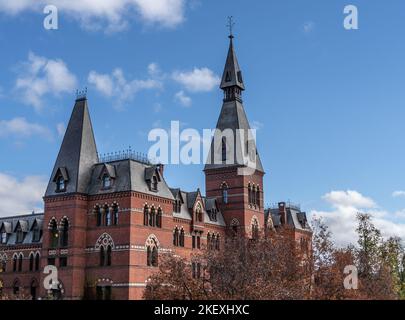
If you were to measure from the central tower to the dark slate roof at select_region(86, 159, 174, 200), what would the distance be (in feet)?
48.8

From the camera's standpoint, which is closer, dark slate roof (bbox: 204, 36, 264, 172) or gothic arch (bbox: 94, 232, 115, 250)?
gothic arch (bbox: 94, 232, 115, 250)

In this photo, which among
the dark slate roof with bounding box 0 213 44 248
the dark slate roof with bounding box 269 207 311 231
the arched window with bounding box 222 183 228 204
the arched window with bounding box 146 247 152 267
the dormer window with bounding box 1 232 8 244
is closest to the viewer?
the arched window with bounding box 146 247 152 267

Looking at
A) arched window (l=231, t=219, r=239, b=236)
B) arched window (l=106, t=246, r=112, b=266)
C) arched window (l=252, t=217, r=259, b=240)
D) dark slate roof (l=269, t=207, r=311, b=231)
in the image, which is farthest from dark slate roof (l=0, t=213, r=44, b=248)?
dark slate roof (l=269, t=207, r=311, b=231)

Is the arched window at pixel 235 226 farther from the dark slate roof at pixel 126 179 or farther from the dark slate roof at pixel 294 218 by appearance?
the dark slate roof at pixel 126 179

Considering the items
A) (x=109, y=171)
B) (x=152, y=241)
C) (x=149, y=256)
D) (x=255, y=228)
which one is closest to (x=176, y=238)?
(x=152, y=241)

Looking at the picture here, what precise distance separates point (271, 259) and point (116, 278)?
17.9m

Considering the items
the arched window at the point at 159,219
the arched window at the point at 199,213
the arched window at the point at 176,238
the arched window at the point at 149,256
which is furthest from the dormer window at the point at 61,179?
the arched window at the point at 199,213

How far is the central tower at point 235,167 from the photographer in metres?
70.2

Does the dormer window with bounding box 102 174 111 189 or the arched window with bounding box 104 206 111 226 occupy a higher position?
the dormer window with bounding box 102 174 111 189

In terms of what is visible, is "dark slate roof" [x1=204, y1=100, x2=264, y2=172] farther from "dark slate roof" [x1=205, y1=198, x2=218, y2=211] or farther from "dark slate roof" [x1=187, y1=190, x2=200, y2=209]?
"dark slate roof" [x1=187, y1=190, x2=200, y2=209]

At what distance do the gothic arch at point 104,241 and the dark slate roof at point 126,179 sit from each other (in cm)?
424

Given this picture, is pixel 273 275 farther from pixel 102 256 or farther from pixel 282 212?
pixel 282 212

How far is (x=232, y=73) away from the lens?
74688 mm

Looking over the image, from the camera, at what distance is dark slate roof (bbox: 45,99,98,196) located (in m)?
55.4
